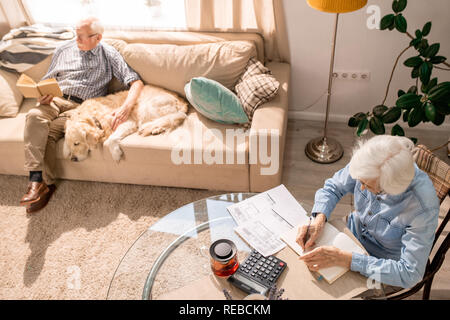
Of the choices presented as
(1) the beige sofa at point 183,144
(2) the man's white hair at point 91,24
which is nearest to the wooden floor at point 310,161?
(1) the beige sofa at point 183,144

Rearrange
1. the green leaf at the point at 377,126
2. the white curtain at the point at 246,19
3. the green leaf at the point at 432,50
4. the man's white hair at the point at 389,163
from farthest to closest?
the white curtain at the point at 246,19, the green leaf at the point at 377,126, the green leaf at the point at 432,50, the man's white hair at the point at 389,163

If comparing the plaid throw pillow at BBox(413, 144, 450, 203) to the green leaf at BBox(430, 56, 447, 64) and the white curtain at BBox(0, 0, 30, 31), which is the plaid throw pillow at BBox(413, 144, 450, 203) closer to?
the green leaf at BBox(430, 56, 447, 64)

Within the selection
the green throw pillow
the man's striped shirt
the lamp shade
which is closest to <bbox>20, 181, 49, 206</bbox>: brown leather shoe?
the man's striped shirt

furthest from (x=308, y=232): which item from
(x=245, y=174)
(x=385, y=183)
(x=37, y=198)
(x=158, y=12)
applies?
(x=158, y=12)

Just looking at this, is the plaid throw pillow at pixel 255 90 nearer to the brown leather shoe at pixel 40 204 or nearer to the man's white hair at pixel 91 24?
the man's white hair at pixel 91 24

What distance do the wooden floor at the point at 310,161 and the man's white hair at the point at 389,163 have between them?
1027 mm

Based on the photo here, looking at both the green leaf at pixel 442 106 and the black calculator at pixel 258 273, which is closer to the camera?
the black calculator at pixel 258 273

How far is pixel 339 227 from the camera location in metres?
1.46

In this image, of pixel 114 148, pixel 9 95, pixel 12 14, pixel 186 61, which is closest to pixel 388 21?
pixel 186 61

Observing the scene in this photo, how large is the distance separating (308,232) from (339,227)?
0.14 metres

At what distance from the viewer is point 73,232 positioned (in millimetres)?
2324

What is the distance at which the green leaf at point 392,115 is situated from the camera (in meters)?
2.14

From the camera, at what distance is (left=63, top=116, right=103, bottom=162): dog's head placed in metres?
2.33
